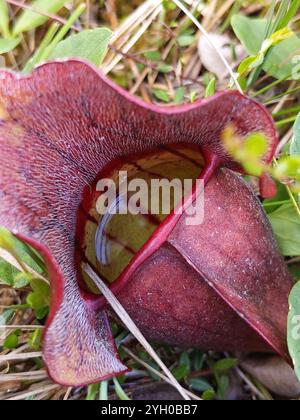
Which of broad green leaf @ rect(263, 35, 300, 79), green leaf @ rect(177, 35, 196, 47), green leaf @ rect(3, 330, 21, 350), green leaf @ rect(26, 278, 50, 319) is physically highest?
green leaf @ rect(177, 35, 196, 47)

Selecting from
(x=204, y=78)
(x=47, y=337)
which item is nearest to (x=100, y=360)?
(x=47, y=337)

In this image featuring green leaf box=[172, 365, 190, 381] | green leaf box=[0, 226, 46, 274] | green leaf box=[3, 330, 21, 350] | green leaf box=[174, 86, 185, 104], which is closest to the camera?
green leaf box=[0, 226, 46, 274]

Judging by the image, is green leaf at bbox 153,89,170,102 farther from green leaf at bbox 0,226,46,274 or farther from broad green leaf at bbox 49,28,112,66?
green leaf at bbox 0,226,46,274

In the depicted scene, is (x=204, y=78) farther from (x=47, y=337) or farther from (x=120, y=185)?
(x=47, y=337)

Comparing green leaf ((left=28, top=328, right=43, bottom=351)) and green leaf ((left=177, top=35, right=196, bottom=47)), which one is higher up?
green leaf ((left=177, top=35, right=196, bottom=47))

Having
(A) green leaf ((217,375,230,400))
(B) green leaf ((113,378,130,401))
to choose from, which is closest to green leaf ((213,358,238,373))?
(A) green leaf ((217,375,230,400))

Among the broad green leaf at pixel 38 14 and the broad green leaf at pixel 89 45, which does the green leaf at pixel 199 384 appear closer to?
the broad green leaf at pixel 89 45
